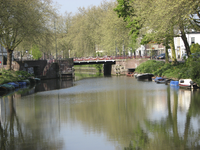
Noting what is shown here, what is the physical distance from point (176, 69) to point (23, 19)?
82.5ft

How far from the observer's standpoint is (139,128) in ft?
58.5

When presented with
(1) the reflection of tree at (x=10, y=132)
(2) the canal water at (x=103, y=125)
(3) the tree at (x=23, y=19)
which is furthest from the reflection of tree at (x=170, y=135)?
(3) the tree at (x=23, y=19)

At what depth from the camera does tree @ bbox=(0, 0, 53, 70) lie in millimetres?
42328

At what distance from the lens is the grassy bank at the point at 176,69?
1366 inches

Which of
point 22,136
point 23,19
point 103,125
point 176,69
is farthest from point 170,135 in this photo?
point 23,19

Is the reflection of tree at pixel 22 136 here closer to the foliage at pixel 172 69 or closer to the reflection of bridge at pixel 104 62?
the foliage at pixel 172 69

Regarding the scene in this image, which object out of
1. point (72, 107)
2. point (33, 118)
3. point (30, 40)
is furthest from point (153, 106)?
point (30, 40)

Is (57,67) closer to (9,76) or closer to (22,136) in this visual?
(9,76)

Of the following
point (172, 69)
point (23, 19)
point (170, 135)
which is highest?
point (23, 19)

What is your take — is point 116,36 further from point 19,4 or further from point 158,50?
point 158,50

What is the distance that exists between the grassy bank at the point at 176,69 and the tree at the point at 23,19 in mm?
21696

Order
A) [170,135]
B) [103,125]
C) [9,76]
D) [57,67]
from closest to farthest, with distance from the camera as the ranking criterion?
[170,135] < [103,125] < [9,76] < [57,67]

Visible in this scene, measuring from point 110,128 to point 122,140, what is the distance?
8.42 ft

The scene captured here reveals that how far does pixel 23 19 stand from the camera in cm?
4547
